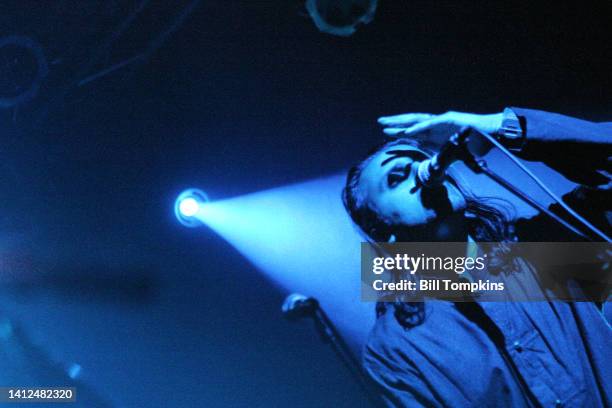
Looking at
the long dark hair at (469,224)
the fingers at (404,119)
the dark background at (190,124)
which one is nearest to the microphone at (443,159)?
the long dark hair at (469,224)

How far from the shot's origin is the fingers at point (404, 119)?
1.90m

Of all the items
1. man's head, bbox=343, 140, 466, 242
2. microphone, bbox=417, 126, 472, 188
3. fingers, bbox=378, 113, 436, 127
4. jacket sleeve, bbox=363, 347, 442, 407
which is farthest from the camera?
fingers, bbox=378, 113, 436, 127

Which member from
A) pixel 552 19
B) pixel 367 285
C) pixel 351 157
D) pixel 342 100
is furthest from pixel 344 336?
pixel 552 19

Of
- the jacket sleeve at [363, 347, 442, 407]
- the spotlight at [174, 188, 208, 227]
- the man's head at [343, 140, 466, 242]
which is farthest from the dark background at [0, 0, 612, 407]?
the jacket sleeve at [363, 347, 442, 407]

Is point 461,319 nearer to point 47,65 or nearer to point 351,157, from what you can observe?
point 351,157

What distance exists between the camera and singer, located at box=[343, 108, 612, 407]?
1.66 metres

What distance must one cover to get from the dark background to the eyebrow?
132 mm

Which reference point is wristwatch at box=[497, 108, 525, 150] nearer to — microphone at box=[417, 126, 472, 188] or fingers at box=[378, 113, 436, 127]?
fingers at box=[378, 113, 436, 127]

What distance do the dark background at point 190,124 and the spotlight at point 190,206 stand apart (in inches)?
1.3

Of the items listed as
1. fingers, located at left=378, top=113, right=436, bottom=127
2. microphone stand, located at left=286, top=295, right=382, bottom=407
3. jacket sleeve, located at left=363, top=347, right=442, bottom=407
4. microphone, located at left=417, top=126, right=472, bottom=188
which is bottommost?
jacket sleeve, located at left=363, top=347, right=442, bottom=407

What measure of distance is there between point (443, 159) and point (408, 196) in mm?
387

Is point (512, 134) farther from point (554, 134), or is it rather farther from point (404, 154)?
point (404, 154)

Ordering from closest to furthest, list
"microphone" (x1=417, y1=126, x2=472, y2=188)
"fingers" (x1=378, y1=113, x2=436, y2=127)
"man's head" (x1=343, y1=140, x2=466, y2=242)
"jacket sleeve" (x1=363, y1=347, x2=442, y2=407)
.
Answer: "microphone" (x1=417, y1=126, x2=472, y2=188) → "jacket sleeve" (x1=363, y1=347, x2=442, y2=407) → "man's head" (x1=343, y1=140, x2=466, y2=242) → "fingers" (x1=378, y1=113, x2=436, y2=127)

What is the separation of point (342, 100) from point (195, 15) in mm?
649
